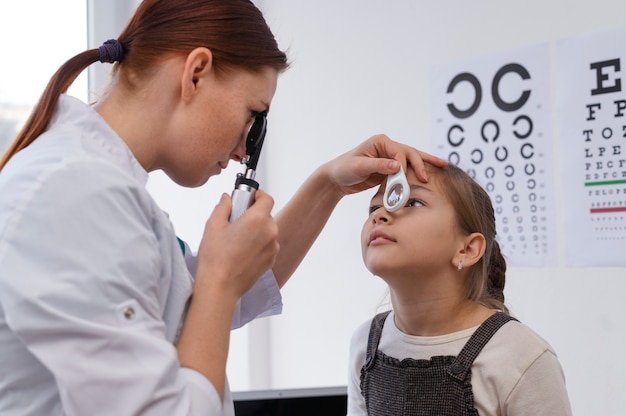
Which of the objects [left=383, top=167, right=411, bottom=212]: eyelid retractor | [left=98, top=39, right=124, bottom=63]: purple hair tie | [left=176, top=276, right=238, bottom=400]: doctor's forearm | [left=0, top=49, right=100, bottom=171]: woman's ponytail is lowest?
[left=176, top=276, right=238, bottom=400]: doctor's forearm

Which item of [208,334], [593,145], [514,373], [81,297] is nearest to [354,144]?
[593,145]

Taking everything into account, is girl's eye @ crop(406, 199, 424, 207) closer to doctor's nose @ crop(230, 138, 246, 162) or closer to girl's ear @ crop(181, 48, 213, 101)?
doctor's nose @ crop(230, 138, 246, 162)

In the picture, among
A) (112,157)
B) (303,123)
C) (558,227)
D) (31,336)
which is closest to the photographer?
(31,336)

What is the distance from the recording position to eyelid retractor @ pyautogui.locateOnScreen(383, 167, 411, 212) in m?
1.25

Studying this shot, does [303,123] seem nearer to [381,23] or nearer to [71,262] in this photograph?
[381,23]

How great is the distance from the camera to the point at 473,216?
1.38 meters

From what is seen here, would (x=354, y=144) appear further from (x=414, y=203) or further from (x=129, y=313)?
(x=129, y=313)

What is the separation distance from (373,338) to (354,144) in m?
0.95

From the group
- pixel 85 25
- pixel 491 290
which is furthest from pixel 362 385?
pixel 85 25

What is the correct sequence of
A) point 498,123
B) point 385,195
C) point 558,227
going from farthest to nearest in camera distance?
point 498,123, point 558,227, point 385,195

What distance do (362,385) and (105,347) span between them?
770 millimetres

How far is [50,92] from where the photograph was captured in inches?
36.7

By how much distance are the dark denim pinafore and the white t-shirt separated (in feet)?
0.05

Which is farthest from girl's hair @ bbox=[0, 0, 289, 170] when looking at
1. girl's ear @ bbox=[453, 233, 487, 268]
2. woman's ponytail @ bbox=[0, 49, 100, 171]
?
girl's ear @ bbox=[453, 233, 487, 268]
